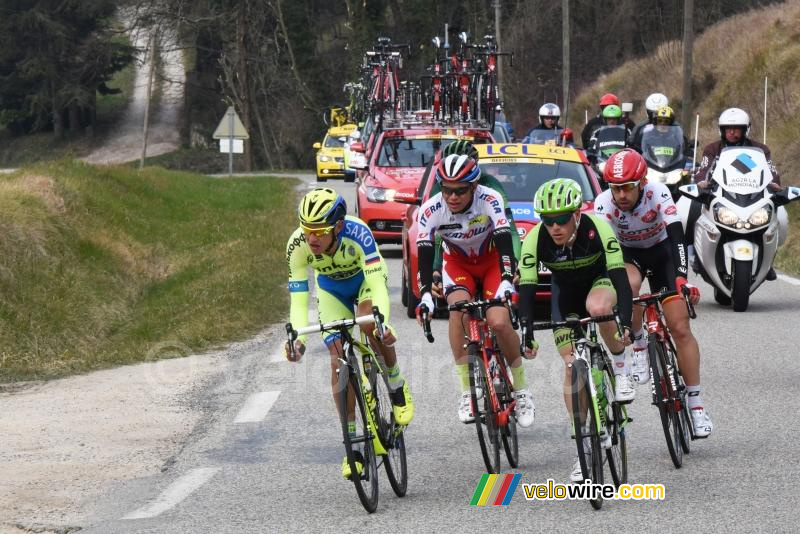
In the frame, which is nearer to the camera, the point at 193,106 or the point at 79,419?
the point at 79,419

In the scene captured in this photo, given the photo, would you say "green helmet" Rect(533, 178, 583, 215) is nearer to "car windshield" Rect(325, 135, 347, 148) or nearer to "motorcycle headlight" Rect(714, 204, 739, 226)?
"motorcycle headlight" Rect(714, 204, 739, 226)

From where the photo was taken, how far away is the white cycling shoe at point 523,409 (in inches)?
333

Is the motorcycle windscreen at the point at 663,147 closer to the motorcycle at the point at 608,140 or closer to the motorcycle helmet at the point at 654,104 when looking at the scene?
the motorcycle helmet at the point at 654,104

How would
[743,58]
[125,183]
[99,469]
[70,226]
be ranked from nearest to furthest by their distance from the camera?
[99,469] < [70,226] < [125,183] < [743,58]

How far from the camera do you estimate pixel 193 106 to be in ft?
273

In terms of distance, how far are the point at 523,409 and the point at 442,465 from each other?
0.58 meters

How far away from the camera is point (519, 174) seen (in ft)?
49.4

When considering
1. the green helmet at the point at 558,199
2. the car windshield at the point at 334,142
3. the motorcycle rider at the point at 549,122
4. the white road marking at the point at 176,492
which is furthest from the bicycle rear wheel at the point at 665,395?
the car windshield at the point at 334,142

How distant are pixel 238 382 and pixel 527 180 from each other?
4723 millimetres

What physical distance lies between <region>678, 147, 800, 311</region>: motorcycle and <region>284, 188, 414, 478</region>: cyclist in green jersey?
629cm

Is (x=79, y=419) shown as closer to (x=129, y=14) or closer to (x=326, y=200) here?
(x=326, y=200)

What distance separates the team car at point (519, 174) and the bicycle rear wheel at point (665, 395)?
6374 millimetres

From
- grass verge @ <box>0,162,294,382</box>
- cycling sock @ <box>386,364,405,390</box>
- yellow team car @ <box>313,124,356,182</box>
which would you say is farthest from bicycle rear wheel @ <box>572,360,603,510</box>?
yellow team car @ <box>313,124,356,182</box>

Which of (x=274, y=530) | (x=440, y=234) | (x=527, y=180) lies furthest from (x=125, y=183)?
(x=274, y=530)
